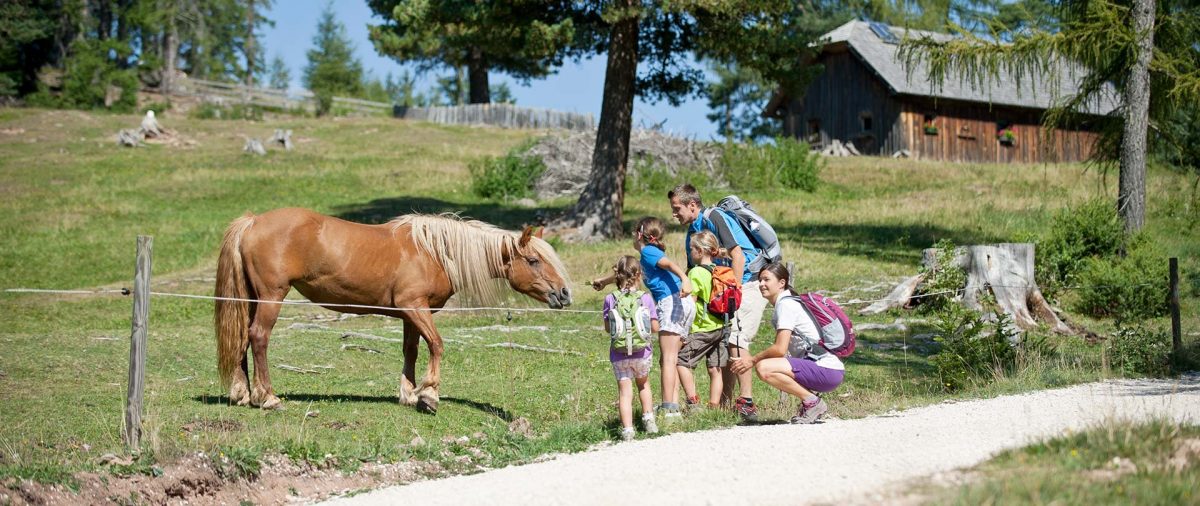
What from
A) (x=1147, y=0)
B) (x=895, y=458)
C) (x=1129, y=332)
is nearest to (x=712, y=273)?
(x=895, y=458)

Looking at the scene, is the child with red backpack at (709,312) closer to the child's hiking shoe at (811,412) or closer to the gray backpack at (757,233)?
the gray backpack at (757,233)

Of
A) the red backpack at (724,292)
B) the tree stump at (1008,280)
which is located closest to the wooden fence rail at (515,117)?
the tree stump at (1008,280)

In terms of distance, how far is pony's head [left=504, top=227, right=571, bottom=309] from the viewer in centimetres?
923

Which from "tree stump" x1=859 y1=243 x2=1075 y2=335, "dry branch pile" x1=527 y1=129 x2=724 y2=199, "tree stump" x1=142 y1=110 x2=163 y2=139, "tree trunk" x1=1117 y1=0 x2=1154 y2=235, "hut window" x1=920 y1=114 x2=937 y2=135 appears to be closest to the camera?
"tree stump" x1=859 y1=243 x2=1075 y2=335

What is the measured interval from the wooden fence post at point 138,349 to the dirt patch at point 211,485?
52 cm

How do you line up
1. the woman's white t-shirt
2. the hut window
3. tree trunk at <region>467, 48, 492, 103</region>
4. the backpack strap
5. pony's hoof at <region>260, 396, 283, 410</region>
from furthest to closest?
tree trunk at <region>467, 48, 492, 103</region>
the hut window
pony's hoof at <region>260, 396, 283, 410</region>
the backpack strap
the woman's white t-shirt

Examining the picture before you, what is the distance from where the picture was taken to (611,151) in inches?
851

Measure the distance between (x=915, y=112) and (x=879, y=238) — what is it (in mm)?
20039

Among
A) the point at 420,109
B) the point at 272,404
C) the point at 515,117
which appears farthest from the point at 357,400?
the point at 420,109

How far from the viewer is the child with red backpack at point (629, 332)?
23.5ft

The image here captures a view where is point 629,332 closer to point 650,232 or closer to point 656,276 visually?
point 656,276

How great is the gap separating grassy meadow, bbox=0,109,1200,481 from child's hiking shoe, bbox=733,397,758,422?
8.8 inches

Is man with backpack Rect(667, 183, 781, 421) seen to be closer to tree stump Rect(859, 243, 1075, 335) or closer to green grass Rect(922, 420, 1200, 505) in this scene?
green grass Rect(922, 420, 1200, 505)

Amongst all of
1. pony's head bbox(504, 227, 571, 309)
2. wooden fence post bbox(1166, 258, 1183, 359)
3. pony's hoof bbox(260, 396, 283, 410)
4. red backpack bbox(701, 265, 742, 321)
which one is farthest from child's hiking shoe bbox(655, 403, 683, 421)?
wooden fence post bbox(1166, 258, 1183, 359)
